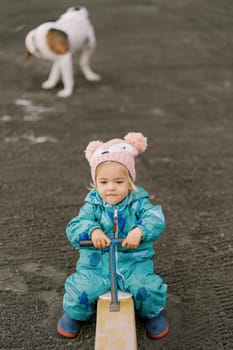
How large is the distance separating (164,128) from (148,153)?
38cm

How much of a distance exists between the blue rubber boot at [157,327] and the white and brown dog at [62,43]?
2.35 m

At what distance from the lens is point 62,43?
148 inches

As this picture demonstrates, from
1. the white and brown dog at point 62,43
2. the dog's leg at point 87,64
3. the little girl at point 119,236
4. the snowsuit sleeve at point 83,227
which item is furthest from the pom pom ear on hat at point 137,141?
the dog's leg at point 87,64

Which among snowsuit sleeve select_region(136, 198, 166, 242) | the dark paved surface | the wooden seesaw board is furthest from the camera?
the dark paved surface

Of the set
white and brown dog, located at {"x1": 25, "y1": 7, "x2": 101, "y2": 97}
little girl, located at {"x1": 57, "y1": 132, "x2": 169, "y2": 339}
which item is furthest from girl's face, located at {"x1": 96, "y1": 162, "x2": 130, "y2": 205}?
white and brown dog, located at {"x1": 25, "y1": 7, "x2": 101, "y2": 97}

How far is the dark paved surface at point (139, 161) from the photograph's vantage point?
83.6 inches

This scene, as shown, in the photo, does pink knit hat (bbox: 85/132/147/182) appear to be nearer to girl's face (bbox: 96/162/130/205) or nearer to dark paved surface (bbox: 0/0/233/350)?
girl's face (bbox: 96/162/130/205)

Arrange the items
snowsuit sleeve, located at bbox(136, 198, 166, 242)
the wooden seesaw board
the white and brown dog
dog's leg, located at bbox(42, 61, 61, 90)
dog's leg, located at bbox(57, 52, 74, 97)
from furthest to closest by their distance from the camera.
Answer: dog's leg, located at bbox(42, 61, 61, 90)
dog's leg, located at bbox(57, 52, 74, 97)
the white and brown dog
snowsuit sleeve, located at bbox(136, 198, 166, 242)
the wooden seesaw board

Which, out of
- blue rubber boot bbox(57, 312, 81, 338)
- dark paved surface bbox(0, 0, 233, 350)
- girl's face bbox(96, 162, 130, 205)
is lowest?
dark paved surface bbox(0, 0, 233, 350)

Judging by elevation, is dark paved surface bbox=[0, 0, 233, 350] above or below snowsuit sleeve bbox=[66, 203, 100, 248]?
below

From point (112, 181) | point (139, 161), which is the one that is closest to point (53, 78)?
point (139, 161)

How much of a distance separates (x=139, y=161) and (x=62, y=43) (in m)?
1.16

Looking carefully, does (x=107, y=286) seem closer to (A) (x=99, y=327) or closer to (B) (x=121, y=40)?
(A) (x=99, y=327)

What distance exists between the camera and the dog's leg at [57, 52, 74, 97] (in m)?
3.87
